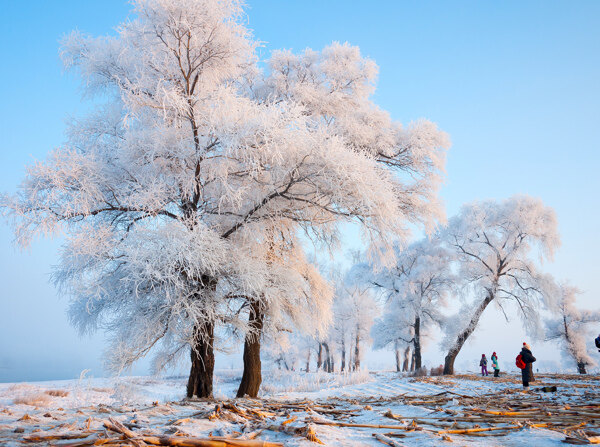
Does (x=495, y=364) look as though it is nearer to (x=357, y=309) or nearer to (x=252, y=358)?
(x=252, y=358)

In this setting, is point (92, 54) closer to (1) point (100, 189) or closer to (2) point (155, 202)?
(1) point (100, 189)

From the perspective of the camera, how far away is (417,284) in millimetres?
25297

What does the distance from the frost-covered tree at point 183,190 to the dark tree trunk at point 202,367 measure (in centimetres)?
3

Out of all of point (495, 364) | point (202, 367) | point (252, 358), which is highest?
point (252, 358)

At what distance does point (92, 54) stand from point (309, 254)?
8.29 metres

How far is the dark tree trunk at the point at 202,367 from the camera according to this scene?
9.16m

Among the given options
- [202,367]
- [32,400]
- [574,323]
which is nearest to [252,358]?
[202,367]

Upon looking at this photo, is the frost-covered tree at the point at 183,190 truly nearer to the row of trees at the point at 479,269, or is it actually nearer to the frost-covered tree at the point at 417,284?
the row of trees at the point at 479,269

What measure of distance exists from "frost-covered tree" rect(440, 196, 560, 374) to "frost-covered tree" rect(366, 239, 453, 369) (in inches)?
139

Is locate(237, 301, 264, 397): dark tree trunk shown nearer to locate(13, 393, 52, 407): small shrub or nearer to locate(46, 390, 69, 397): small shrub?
locate(13, 393, 52, 407): small shrub

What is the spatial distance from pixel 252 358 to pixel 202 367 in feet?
5.52

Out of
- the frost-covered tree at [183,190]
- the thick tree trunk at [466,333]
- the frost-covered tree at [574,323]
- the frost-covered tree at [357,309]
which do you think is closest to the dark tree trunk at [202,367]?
the frost-covered tree at [183,190]

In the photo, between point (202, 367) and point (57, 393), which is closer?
point (202, 367)

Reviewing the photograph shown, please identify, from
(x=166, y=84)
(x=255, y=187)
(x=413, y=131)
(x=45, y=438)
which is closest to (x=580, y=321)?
(x=413, y=131)
